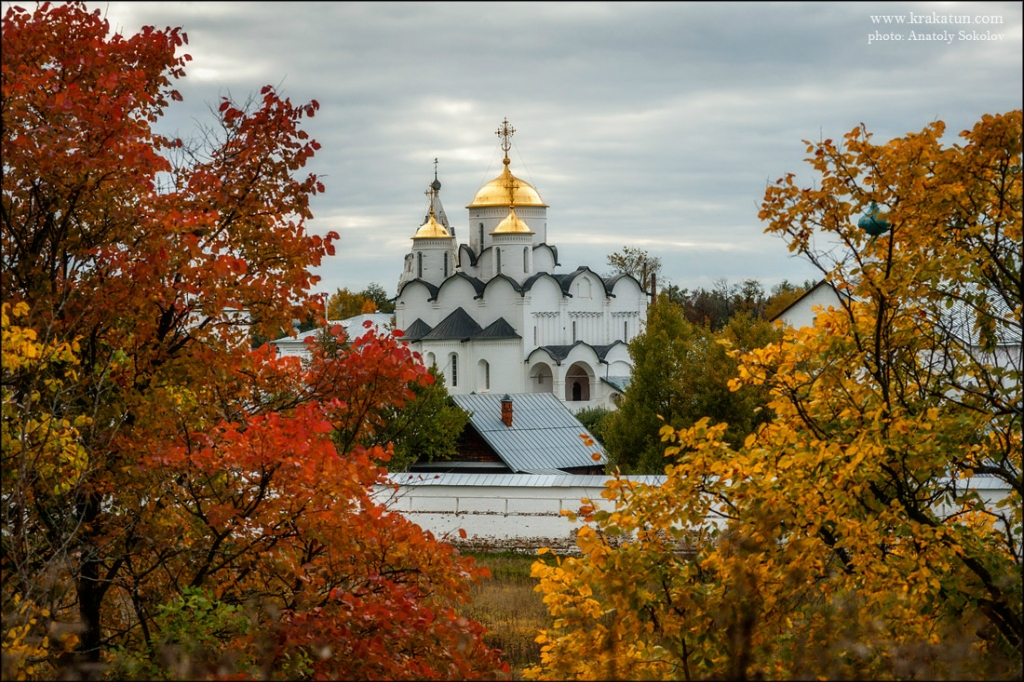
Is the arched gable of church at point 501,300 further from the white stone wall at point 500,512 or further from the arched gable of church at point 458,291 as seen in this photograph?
the white stone wall at point 500,512

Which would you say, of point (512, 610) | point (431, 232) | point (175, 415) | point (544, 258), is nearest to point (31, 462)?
point (175, 415)

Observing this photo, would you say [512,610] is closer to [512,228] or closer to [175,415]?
[175,415]

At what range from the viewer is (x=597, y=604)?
6238mm

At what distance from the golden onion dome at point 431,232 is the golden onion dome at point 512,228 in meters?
3.37

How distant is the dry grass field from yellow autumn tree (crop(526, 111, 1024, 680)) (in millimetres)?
4522

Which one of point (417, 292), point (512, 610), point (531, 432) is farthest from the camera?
point (417, 292)

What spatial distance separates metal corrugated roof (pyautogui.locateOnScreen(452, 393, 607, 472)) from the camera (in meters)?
30.5

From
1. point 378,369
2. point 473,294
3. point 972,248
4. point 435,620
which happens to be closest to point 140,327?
point 378,369

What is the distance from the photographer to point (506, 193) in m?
57.4

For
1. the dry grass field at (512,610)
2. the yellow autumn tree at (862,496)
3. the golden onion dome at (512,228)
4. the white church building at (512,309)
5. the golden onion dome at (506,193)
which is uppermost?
the golden onion dome at (506,193)

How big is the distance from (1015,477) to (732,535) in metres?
1.70

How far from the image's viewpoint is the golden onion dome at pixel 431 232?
5775 centimetres

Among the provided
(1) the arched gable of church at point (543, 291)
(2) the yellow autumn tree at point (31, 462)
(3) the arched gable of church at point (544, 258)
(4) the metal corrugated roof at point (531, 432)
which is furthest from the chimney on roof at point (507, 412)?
(2) the yellow autumn tree at point (31, 462)

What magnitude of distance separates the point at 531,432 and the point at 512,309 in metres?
21.8
